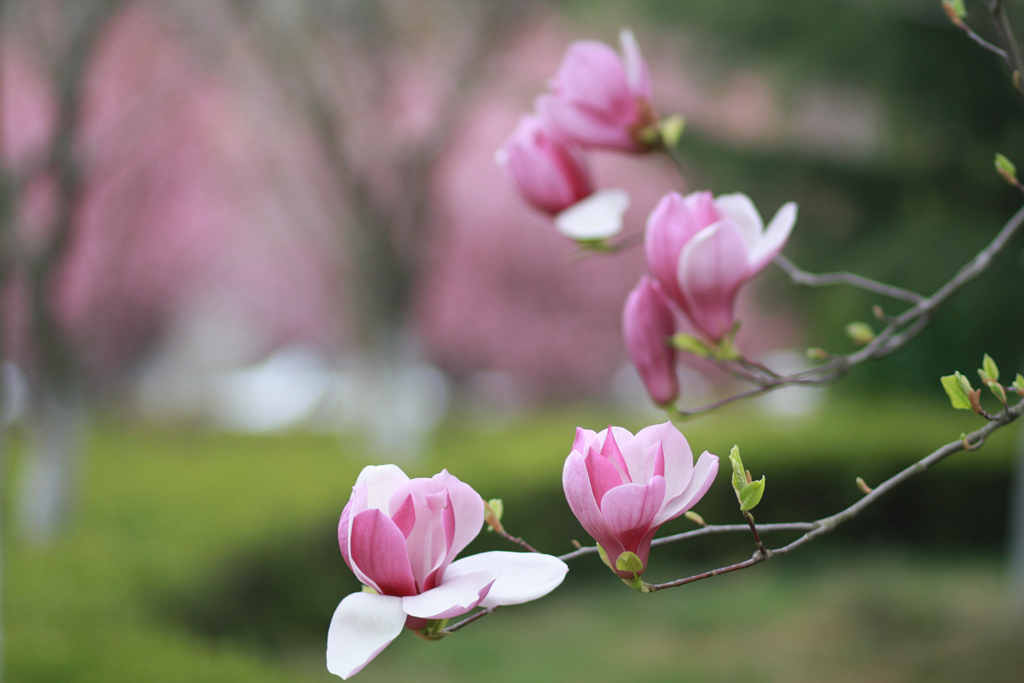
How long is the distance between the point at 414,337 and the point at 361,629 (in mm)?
5720

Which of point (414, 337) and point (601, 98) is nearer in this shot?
point (601, 98)

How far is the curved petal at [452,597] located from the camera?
1.55ft

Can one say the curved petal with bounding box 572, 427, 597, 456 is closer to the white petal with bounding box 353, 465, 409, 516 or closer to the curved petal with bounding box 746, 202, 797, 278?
the white petal with bounding box 353, 465, 409, 516

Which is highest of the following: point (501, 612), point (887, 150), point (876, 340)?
point (876, 340)

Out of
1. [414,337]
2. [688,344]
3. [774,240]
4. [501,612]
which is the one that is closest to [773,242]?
[774,240]

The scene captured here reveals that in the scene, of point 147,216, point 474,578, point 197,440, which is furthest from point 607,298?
point 474,578

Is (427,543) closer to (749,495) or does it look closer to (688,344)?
(749,495)

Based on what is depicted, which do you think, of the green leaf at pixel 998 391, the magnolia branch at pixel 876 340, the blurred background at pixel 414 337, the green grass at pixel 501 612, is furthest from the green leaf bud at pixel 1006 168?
→ the green grass at pixel 501 612

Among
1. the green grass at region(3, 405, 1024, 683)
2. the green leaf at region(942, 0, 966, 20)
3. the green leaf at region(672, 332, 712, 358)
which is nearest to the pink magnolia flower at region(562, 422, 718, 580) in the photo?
the green leaf at region(672, 332, 712, 358)

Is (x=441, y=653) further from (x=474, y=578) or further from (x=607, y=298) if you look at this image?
(x=607, y=298)

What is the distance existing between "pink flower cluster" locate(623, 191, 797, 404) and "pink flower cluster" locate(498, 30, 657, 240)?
0.12 metres

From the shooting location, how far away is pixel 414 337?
243 inches

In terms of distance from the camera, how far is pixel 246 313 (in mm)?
12898

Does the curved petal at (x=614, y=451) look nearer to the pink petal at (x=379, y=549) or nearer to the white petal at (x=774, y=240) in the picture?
the pink petal at (x=379, y=549)
